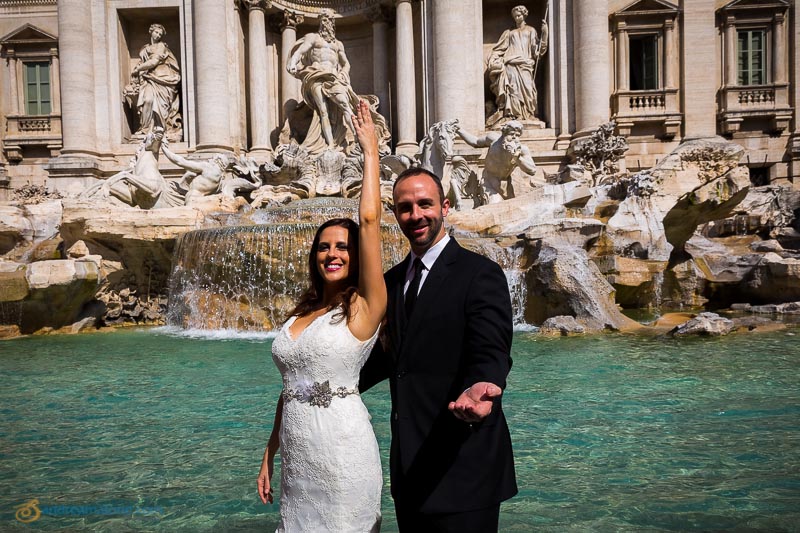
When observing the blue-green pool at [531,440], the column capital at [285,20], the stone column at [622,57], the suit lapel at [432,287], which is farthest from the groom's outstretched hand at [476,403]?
the column capital at [285,20]

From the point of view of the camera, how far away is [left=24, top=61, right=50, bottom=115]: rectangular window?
1712cm

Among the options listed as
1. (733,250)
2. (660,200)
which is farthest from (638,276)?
(733,250)

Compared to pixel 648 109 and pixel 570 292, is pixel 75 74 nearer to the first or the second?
pixel 570 292

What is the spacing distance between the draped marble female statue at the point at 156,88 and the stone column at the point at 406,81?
240 inches

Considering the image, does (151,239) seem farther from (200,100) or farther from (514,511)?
(514,511)

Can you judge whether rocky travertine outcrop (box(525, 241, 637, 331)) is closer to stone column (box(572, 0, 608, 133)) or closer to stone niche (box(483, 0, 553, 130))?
stone column (box(572, 0, 608, 133))

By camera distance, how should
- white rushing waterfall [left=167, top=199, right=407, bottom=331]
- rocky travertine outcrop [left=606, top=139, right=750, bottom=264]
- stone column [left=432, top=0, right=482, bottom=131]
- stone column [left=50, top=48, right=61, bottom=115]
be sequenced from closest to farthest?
white rushing waterfall [left=167, top=199, right=407, bottom=331], rocky travertine outcrop [left=606, top=139, right=750, bottom=264], stone column [left=432, top=0, right=482, bottom=131], stone column [left=50, top=48, right=61, bottom=115]

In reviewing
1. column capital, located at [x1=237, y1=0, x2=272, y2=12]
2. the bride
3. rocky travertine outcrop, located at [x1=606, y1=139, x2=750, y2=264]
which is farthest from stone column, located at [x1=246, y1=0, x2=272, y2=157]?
the bride

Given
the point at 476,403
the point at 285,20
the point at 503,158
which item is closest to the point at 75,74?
the point at 285,20

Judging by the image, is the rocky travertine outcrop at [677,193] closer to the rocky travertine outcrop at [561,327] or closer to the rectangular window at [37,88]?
the rocky travertine outcrop at [561,327]

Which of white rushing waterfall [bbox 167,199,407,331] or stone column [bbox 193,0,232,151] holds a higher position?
stone column [bbox 193,0,232,151]

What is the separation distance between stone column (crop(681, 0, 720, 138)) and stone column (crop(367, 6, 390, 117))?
8.18m

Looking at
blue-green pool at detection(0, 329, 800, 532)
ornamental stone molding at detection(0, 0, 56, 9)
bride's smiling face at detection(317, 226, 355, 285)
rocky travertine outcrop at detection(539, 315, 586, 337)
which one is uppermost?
ornamental stone molding at detection(0, 0, 56, 9)

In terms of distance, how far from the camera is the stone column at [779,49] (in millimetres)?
16344
